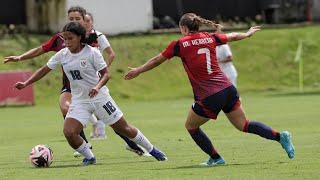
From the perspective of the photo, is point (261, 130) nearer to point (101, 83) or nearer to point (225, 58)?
point (101, 83)

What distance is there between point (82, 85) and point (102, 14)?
29674 mm

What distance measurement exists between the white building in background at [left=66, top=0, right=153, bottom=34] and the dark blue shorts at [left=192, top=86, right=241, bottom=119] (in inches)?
1167

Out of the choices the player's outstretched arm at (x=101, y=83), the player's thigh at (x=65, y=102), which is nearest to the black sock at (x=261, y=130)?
the player's outstretched arm at (x=101, y=83)

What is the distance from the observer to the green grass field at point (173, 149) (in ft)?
38.2

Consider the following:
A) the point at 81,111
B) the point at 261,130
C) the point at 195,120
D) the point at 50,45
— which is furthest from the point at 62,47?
the point at 261,130

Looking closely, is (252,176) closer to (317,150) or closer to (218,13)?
(317,150)

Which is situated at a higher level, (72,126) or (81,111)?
(81,111)

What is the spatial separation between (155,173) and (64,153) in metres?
4.20

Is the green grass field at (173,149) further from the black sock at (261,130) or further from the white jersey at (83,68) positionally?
the white jersey at (83,68)

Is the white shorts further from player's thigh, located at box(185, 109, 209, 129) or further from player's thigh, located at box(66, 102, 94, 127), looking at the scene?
player's thigh, located at box(185, 109, 209, 129)

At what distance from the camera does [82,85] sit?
13062 mm

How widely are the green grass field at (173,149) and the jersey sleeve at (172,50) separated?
55.2 inches

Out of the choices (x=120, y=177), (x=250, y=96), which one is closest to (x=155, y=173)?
(x=120, y=177)

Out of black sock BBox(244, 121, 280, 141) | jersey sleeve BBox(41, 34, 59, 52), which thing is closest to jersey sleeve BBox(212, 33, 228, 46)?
black sock BBox(244, 121, 280, 141)
